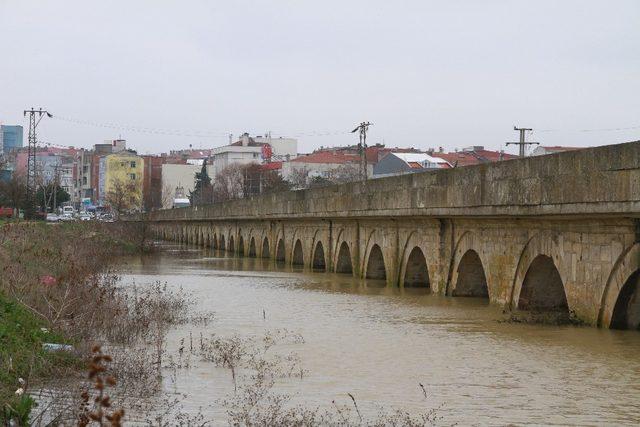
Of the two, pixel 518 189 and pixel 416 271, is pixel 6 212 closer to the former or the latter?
pixel 416 271

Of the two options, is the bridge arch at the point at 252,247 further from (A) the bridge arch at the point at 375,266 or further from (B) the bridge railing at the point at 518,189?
(A) the bridge arch at the point at 375,266

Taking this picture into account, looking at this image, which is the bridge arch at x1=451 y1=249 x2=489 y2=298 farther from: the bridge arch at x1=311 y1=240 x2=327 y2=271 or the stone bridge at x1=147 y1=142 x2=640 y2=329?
the bridge arch at x1=311 y1=240 x2=327 y2=271

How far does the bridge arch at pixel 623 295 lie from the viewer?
42.0 feet

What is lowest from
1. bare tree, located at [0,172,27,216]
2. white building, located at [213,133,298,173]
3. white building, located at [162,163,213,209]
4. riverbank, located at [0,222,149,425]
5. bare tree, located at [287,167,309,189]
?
riverbank, located at [0,222,149,425]

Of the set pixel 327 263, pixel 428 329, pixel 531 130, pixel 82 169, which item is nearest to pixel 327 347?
pixel 428 329

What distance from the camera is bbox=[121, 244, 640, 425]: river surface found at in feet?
31.2

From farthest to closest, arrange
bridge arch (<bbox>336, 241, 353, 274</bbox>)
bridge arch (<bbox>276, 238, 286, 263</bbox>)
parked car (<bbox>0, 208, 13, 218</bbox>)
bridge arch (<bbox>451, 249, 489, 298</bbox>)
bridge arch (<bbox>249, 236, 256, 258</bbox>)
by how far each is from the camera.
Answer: parked car (<bbox>0, 208, 13, 218</bbox>) < bridge arch (<bbox>249, 236, 256, 258</bbox>) < bridge arch (<bbox>276, 238, 286, 263</bbox>) < bridge arch (<bbox>336, 241, 353, 274</bbox>) < bridge arch (<bbox>451, 249, 489, 298</bbox>)

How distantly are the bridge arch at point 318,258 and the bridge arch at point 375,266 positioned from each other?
642cm

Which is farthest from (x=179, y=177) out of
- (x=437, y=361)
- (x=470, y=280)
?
(x=437, y=361)

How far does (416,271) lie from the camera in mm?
23312

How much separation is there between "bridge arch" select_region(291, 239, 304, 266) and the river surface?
15.4 m

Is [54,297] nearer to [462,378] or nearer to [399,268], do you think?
[462,378]

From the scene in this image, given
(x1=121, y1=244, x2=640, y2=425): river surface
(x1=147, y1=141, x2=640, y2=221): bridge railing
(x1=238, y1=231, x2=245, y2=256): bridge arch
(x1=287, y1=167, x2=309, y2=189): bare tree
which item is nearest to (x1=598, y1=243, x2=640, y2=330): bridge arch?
(x1=121, y1=244, x2=640, y2=425): river surface

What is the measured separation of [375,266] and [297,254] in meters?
10.3
